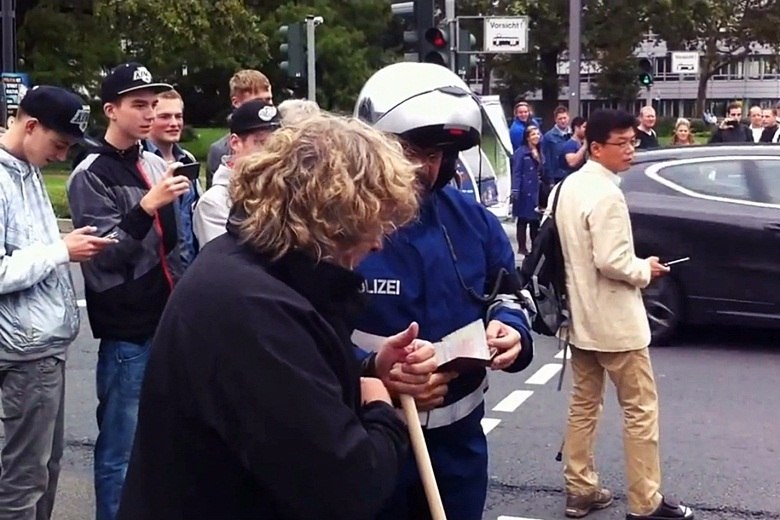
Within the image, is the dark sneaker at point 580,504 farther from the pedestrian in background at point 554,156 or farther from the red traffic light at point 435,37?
the pedestrian in background at point 554,156

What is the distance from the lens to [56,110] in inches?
150

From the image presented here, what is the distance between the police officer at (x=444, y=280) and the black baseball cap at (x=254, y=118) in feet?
3.98

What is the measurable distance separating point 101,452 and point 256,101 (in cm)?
144

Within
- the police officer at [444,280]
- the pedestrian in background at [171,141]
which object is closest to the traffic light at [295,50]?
the pedestrian in background at [171,141]

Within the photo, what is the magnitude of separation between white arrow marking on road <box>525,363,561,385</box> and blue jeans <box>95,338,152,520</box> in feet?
12.5

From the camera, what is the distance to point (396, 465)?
2.11m

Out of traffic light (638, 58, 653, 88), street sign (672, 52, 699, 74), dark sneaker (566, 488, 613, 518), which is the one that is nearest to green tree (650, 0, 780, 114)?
traffic light (638, 58, 653, 88)

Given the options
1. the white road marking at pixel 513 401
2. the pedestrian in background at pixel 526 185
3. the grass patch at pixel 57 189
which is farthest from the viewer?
the grass patch at pixel 57 189

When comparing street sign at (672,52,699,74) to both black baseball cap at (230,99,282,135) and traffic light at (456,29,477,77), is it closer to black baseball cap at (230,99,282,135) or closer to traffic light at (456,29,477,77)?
traffic light at (456,29,477,77)

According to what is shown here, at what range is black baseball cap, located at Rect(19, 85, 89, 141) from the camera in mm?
3805

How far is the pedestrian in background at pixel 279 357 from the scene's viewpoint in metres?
1.92

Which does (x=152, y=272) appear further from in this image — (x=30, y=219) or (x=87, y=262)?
(x=30, y=219)

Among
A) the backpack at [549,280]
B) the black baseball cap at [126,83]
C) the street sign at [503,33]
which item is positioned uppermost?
the street sign at [503,33]

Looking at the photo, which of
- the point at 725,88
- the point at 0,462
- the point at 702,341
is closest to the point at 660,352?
the point at 702,341
